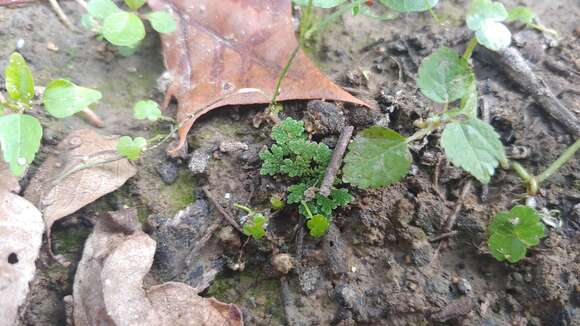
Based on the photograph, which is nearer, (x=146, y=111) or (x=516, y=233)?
(x=516, y=233)

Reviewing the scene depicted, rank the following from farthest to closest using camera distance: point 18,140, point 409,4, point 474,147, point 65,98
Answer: point 409,4
point 65,98
point 18,140
point 474,147

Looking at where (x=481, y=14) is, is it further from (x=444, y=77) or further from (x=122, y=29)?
(x=122, y=29)

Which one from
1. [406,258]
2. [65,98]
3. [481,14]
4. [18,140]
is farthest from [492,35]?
[18,140]

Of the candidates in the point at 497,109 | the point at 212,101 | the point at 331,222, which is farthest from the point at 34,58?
the point at 497,109

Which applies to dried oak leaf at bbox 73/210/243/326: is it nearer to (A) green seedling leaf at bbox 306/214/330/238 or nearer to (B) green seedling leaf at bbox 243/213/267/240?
(B) green seedling leaf at bbox 243/213/267/240

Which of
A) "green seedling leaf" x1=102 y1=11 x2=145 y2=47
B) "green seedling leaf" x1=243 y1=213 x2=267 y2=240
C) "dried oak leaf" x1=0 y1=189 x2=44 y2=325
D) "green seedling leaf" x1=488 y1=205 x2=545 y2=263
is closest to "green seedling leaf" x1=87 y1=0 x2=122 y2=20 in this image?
"green seedling leaf" x1=102 y1=11 x2=145 y2=47

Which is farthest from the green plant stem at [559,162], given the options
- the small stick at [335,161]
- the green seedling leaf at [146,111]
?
the green seedling leaf at [146,111]

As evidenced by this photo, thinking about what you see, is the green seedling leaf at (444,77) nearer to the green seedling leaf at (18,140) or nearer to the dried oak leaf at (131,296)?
the dried oak leaf at (131,296)
